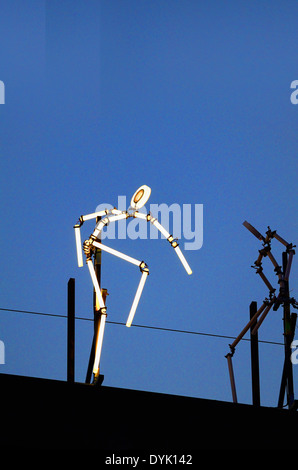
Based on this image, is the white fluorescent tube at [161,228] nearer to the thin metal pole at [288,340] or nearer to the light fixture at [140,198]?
the light fixture at [140,198]

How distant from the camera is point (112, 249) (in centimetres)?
696

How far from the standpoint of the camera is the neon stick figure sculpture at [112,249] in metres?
6.86

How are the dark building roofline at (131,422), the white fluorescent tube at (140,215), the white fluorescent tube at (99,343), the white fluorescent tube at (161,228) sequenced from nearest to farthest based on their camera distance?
the dark building roofline at (131,422), the white fluorescent tube at (99,343), the white fluorescent tube at (161,228), the white fluorescent tube at (140,215)

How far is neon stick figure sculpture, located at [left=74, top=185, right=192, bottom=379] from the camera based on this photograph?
6.86 meters

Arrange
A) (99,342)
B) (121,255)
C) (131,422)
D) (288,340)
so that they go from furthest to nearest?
(288,340) → (121,255) → (99,342) → (131,422)

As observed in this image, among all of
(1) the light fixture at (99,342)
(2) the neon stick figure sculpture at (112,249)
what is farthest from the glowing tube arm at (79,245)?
(1) the light fixture at (99,342)

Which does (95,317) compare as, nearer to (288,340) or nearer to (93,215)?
(93,215)

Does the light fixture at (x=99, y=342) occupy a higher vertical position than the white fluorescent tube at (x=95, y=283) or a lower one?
lower

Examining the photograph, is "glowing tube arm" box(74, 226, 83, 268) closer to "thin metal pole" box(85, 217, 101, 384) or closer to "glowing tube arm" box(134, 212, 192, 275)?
"thin metal pole" box(85, 217, 101, 384)

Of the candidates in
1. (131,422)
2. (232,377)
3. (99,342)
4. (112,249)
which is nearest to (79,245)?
(112,249)

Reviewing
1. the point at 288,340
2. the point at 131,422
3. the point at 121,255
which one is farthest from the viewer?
the point at 288,340

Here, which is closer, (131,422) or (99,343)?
(131,422)

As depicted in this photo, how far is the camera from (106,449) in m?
6.54

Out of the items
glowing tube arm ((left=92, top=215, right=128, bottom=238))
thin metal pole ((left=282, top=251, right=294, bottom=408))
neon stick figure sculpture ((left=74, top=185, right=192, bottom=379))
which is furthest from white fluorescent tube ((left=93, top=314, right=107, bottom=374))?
thin metal pole ((left=282, top=251, right=294, bottom=408))
